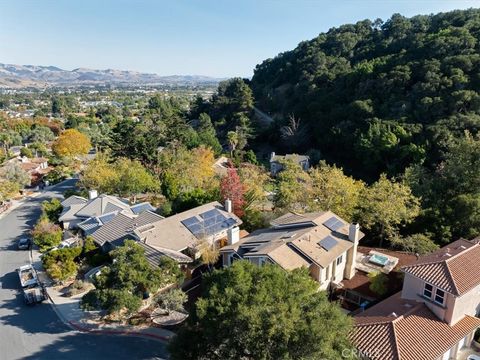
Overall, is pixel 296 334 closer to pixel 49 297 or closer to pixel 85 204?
pixel 49 297

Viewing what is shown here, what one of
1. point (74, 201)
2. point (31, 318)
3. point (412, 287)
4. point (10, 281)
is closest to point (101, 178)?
point (74, 201)

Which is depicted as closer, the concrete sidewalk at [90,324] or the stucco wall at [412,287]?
the stucco wall at [412,287]

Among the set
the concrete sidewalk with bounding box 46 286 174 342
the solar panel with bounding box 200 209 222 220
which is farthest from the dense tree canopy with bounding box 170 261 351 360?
the solar panel with bounding box 200 209 222 220

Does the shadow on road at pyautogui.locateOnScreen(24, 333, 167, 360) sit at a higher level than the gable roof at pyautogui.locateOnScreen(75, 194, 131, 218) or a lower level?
lower

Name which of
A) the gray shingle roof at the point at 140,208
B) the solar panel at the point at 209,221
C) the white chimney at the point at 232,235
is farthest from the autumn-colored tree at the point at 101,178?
the white chimney at the point at 232,235

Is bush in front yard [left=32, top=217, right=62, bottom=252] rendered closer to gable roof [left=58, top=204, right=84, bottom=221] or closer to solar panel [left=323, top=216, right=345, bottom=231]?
gable roof [left=58, top=204, right=84, bottom=221]

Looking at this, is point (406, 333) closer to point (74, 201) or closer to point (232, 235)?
point (232, 235)

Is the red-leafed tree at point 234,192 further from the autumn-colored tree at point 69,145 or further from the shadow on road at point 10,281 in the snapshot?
the autumn-colored tree at point 69,145
